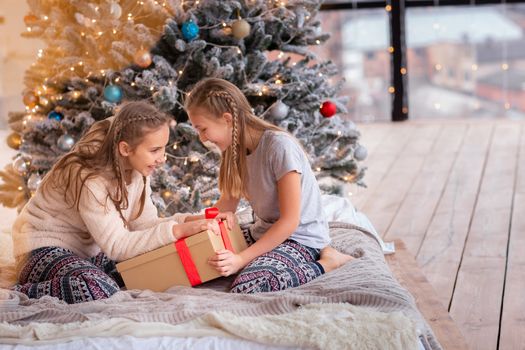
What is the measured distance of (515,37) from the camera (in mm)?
7316

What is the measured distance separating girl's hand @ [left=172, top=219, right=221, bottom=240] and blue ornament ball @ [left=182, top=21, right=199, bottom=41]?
52.0 inches

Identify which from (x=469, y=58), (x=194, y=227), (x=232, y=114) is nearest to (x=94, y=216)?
(x=194, y=227)

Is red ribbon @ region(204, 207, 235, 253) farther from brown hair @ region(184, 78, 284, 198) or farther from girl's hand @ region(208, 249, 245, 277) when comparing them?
brown hair @ region(184, 78, 284, 198)

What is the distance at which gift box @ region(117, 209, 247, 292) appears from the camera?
2600mm

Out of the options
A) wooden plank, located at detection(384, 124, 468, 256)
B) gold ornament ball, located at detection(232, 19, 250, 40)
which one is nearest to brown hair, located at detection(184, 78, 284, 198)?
gold ornament ball, located at detection(232, 19, 250, 40)

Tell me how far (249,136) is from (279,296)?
2.07 feet

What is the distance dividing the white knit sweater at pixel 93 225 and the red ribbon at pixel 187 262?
0.07m

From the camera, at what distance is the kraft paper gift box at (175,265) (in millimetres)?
2600

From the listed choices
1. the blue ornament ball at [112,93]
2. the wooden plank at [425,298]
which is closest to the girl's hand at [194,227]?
the wooden plank at [425,298]

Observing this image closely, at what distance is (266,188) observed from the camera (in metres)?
2.79

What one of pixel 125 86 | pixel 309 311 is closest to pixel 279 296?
pixel 309 311

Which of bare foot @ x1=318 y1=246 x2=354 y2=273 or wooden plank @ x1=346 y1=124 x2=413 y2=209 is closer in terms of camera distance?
bare foot @ x1=318 y1=246 x2=354 y2=273

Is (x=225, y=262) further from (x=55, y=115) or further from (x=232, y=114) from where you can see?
(x=55, y=115)

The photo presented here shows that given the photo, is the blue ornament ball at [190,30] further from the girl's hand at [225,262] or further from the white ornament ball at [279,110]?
the girl's hand at [225,262]
